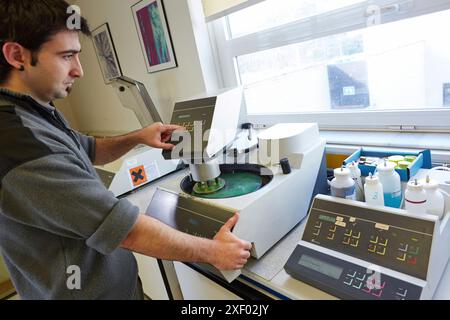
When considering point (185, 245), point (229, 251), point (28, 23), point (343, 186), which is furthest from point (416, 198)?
point (28, 23)

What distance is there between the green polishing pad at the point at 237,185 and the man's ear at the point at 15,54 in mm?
620

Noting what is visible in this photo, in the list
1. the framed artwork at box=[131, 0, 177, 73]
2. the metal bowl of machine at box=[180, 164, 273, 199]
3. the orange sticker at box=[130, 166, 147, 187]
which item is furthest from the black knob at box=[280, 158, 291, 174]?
the framed artwork at box=[131, 0, 177, 73]

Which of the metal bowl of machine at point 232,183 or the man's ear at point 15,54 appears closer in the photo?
the man's ear at point 15,54

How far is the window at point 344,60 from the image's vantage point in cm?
114

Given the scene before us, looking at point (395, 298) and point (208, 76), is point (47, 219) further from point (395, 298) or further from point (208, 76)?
point (208, 76)

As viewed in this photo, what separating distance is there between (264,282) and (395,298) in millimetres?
308

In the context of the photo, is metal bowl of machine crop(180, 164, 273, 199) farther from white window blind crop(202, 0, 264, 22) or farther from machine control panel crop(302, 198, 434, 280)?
white window blind crop(202, 0, 264, 22)

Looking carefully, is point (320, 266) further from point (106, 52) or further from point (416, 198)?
point (106, 52)

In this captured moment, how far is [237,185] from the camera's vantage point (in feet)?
3.50

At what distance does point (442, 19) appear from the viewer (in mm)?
1075

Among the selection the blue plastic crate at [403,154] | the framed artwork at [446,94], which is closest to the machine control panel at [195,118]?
the blue plastic crate at [403,154]

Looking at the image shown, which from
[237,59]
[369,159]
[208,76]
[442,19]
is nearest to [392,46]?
[442,19]

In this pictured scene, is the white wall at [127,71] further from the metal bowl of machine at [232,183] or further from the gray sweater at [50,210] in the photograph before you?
the metal bowl of machine at [232,183]

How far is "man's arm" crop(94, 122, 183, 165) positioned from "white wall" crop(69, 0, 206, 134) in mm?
399
